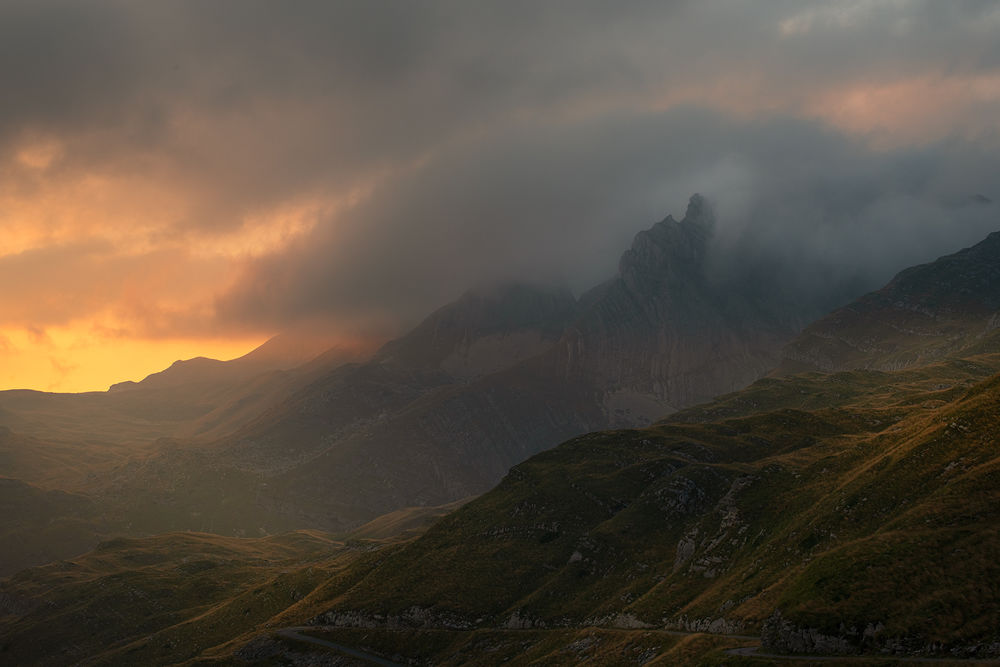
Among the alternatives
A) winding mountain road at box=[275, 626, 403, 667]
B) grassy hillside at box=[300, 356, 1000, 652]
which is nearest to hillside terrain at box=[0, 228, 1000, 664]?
grassy hillside at box=[300, 356, 1000, 652]

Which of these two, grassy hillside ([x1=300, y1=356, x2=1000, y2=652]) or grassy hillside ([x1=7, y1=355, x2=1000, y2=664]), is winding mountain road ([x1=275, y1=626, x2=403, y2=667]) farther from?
grassy hillside ([x1=300, y1=356, x2=1000, y2=652])

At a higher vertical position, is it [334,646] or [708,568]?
[334,646]

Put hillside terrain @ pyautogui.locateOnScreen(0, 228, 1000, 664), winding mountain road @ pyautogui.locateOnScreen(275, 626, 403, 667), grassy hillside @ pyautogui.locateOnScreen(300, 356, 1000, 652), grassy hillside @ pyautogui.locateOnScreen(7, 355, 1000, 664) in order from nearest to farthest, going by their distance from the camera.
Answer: grassy hillside @ pyautogui.locateOnScreen(300, 356, 1000, 652), hillside terrain @ pyautogui.locateOnScreen(0, 228, 1000, 664), grassy hillside @ pyautogui.locateOnScreen(7, 355, 1000, 664), winding mountain road @ pyautogui.locateOnScreen(275, 626, 403, 667)

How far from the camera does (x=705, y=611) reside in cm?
10519

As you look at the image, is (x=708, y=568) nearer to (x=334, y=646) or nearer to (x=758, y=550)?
(x=758, y=550)

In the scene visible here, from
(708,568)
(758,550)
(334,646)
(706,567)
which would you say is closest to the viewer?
(758,550)

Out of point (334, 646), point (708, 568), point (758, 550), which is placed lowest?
point (708, 568)

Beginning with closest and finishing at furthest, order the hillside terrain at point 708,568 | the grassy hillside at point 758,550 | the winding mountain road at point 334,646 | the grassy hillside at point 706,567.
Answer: the grassy hillside at point 758,550
the hillside terrain at point 708,568
the grassy hillside at point 706,567
the winding mountain road at point 334,646

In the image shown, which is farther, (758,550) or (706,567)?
(706,567)

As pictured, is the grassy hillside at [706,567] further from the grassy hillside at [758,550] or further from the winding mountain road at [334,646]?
the winding mountain road at [334,646]

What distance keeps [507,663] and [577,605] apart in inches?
771

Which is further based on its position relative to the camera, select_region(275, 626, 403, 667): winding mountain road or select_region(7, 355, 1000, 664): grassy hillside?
select_region(275, 626, 403, 667): winding mountain road

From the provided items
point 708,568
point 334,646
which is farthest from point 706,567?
point 334,646

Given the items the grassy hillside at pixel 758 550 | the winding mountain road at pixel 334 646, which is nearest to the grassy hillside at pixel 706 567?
the grassy hillside at pixel 758 550
